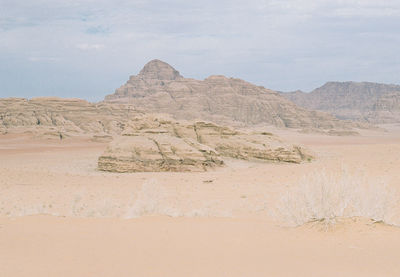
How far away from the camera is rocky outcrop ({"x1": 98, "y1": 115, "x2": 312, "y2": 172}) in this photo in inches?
823

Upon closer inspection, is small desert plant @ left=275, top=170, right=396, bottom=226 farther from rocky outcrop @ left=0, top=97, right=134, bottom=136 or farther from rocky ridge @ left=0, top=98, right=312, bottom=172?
rocky outcrop @ left=0, top=97, right=134, bottom=136

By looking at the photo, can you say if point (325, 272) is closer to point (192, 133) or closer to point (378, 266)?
point (378, 266)

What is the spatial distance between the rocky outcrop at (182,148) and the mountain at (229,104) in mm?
55752

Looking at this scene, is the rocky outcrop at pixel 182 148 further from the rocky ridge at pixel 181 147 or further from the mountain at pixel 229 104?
the mountain at pixel 229 104

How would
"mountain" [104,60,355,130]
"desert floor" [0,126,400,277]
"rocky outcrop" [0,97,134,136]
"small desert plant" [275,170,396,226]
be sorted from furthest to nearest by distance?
"mountain" [104,60,355,130], "rocky outcrop" [0,97,134,136], "small desert plant" [275,170,396,226], "desert floor" [0,126,400,277]

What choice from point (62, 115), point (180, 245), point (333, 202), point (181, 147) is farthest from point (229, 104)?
point (180, 245)

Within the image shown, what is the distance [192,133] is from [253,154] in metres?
4.45

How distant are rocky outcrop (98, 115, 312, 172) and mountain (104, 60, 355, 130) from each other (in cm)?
5575

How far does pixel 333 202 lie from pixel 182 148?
1526cm

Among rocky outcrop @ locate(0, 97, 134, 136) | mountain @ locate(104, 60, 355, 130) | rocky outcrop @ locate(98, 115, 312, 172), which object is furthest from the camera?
mountain @ locate(104, 60, 355, 130)

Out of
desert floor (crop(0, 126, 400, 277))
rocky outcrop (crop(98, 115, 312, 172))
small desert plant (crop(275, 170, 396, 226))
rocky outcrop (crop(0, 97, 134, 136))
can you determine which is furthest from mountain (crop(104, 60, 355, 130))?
small desert plant (crop(275, 170, 396, 226))

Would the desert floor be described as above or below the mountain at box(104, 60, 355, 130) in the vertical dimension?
below

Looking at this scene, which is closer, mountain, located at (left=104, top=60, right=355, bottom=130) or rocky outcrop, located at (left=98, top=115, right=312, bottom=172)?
rocky outcrop, located at (left=98, top=115, right=312, bottom=172)

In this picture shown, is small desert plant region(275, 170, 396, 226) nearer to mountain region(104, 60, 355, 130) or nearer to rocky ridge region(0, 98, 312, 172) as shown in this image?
rocky ridge region(0, 98, 312, 172)
